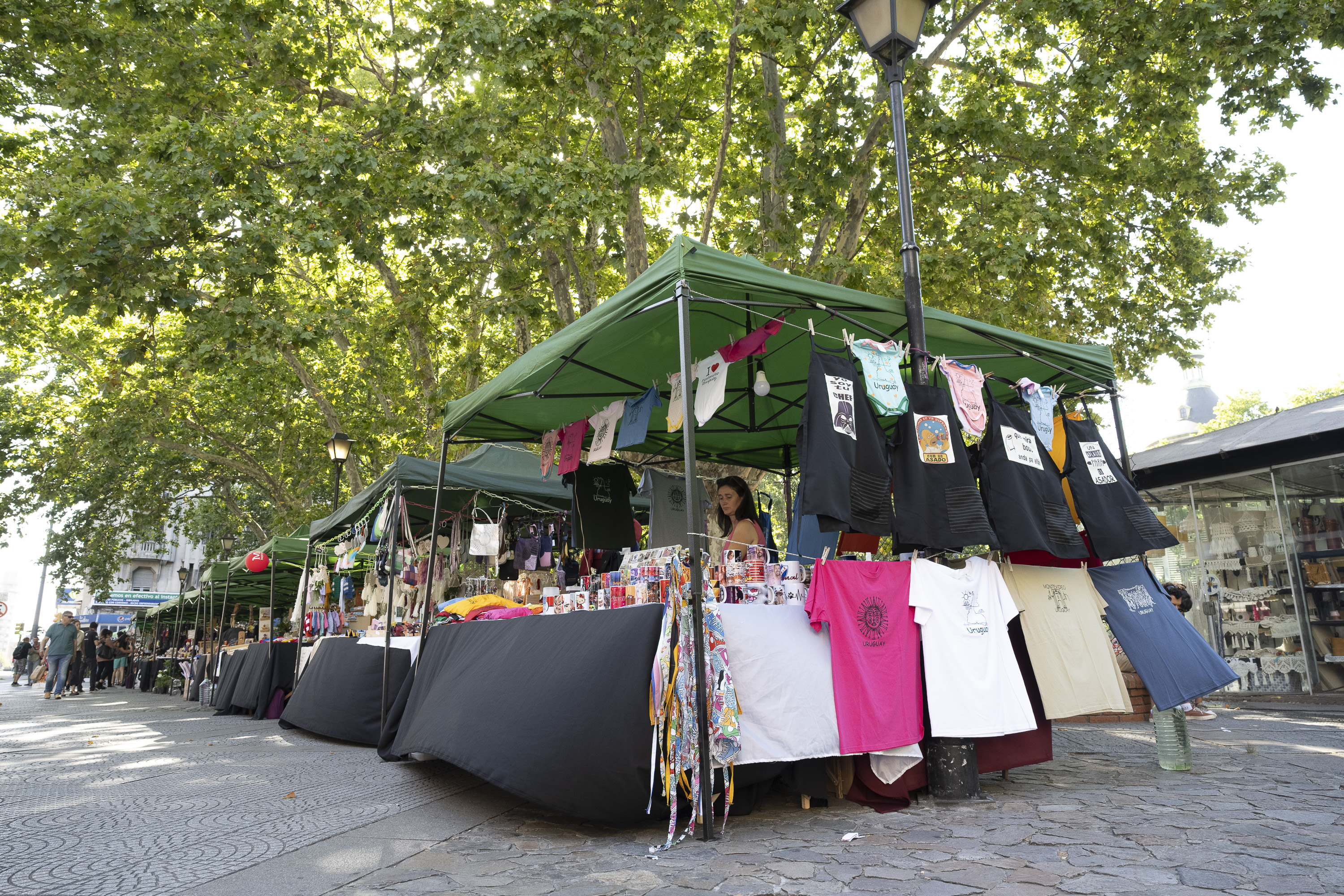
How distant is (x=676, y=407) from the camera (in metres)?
5.80

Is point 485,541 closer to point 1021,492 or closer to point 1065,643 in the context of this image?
point 1021,492

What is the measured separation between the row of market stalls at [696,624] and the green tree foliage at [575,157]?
154 inches

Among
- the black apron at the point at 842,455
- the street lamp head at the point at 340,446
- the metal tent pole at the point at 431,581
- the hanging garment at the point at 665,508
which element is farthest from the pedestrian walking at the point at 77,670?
the black apron at the point at 842,455

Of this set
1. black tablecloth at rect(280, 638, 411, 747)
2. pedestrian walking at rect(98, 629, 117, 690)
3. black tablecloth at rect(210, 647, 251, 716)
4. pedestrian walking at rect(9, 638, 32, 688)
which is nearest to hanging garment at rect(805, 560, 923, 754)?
black tablecloth at rect(280, 638, 411, 747)

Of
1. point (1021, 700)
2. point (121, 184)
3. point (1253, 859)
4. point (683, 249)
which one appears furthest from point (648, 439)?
point (121, 184)

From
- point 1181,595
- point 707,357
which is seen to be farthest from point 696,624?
point 1181,595

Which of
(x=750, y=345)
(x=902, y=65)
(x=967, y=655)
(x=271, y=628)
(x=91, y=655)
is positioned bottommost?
(x=91, y=655)

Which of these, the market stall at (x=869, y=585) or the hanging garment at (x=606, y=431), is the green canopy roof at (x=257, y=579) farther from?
the market stall at (x=869, y=585)

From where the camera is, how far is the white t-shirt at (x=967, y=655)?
463cm

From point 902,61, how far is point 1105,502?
348cm

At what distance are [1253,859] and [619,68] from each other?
10.4 metres

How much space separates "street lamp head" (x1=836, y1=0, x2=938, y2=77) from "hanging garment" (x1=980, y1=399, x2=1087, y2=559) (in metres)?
2.50

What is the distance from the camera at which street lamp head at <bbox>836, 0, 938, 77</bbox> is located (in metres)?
5.41

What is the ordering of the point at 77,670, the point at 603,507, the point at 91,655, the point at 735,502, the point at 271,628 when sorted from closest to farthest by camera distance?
the point at 735,502 → the point at 603,507 → the point at 271,628 → the point at 77,670 → the point at 91,655
